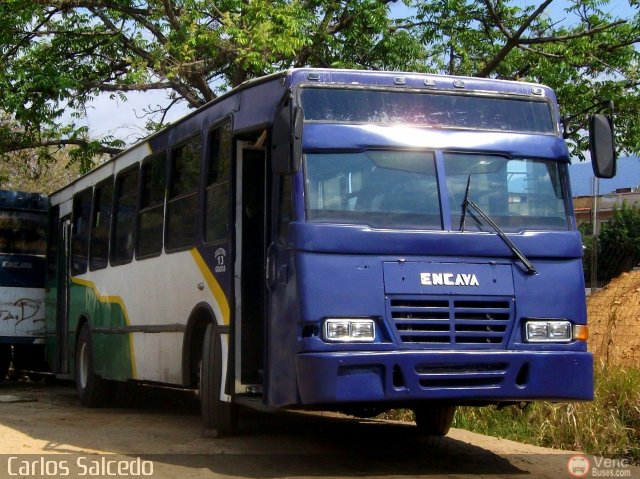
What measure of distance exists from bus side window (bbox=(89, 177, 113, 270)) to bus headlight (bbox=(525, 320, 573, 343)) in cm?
665

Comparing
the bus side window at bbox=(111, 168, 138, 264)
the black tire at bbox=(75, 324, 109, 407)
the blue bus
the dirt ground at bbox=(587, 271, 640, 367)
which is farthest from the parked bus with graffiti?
the dirt ground at bbox=(587, 271, 640, 367)

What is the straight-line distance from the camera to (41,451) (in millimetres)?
8867

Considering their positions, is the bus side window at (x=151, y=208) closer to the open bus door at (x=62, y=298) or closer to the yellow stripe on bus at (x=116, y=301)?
the yellow stripe on bus at (x=116, y=301)

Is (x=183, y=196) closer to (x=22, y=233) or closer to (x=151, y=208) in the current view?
(x=151, y=208)

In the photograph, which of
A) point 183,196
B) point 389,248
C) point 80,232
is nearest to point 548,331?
point 389,248

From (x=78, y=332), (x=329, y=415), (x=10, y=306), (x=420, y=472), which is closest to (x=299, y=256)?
(x=420, y=472)

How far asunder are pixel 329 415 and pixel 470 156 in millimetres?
4907

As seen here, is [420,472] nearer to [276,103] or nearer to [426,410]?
[426,410]

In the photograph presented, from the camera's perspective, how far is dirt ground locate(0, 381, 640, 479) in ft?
26.2

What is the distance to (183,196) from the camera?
10.3 m

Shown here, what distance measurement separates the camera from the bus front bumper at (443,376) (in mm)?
7223

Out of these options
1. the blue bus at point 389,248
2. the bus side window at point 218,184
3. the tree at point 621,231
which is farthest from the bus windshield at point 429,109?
the tree at point 621,231

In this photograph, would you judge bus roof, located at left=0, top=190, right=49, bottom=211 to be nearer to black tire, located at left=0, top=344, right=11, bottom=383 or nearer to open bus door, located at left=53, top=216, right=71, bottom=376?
open bus door, located at left=53, top=216, right=71, bottom=376

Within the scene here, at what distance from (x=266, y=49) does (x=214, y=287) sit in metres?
6.82
